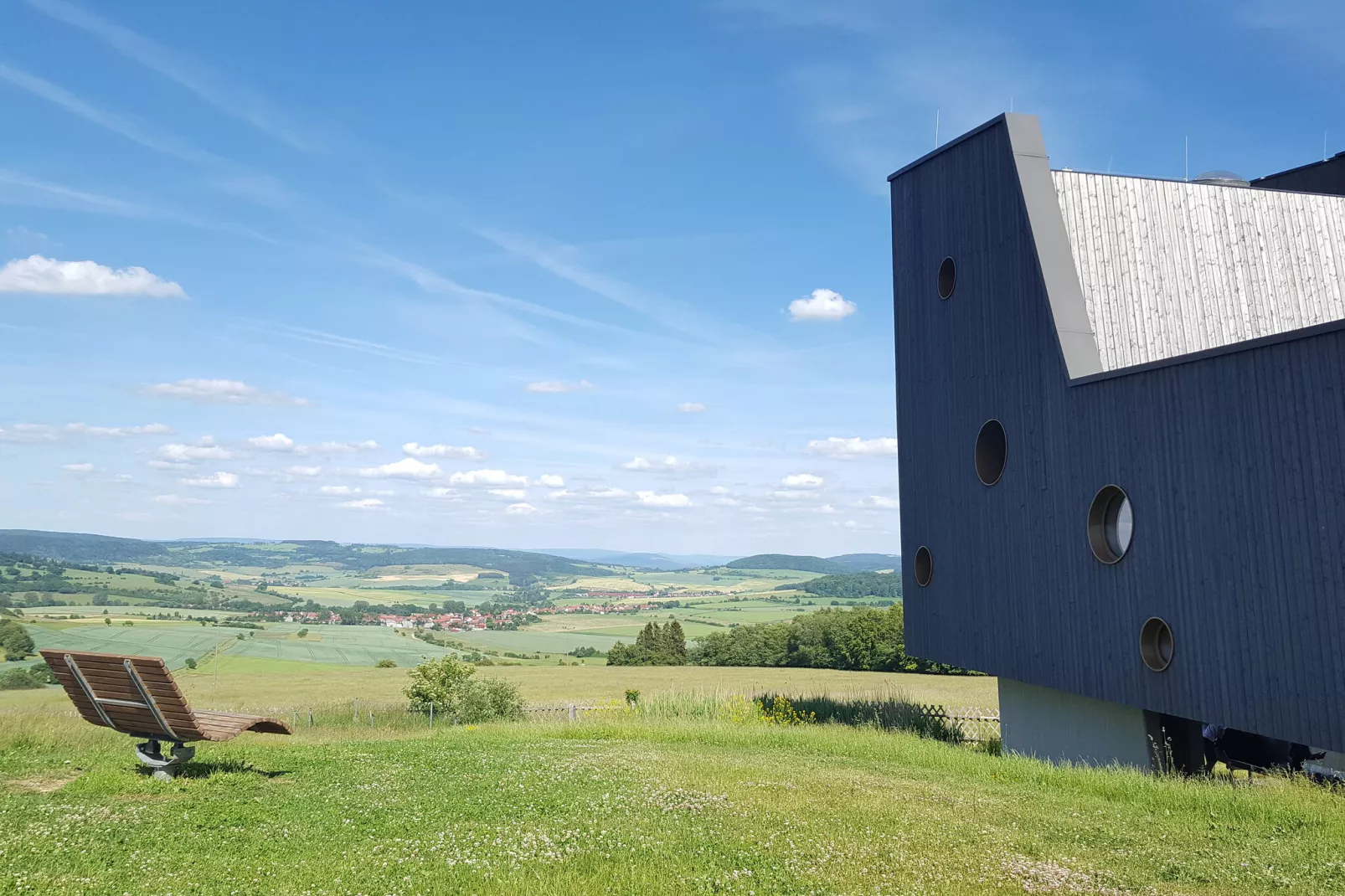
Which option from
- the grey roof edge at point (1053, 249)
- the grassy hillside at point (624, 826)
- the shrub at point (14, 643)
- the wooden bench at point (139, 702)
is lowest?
the shrub at point (14, 643)

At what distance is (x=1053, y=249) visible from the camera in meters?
15.8

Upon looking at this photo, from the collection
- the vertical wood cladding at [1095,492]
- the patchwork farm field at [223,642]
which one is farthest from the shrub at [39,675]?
the vertical wood cladding at [1095,492]

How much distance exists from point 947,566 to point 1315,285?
8.51 metres

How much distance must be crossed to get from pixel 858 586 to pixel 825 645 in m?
90.9

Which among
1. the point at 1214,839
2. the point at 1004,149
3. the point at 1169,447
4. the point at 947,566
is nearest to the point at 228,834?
the point at 1214,839

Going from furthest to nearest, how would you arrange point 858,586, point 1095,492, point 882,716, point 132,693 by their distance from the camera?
point 858,586 < point 882,716 < point 1095,492 < point 132,693

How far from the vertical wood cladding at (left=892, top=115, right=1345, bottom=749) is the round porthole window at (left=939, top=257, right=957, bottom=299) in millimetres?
226

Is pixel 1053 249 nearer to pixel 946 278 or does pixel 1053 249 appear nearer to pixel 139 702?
pixel 946 278

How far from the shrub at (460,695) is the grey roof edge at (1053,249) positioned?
15482 mm

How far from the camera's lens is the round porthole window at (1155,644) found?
13016 millimetres

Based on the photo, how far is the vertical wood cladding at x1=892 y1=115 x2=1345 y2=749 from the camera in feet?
35.9

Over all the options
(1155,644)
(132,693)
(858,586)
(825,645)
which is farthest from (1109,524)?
(858,586)

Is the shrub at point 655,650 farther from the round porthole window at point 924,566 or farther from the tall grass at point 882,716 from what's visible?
the round porthole window at point 924,566

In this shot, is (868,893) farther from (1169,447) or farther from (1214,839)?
(1169,447)
